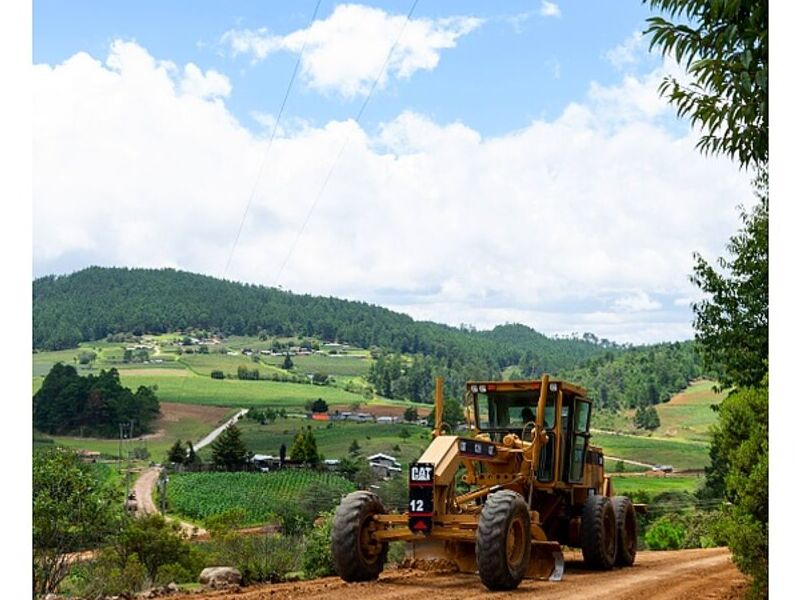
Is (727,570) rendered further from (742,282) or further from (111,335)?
(111,335)

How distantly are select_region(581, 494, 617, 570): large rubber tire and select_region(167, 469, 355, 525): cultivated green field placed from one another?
3905 cm

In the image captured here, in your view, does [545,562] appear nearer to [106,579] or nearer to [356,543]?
[356,543]

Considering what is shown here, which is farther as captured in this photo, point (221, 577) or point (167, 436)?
point (167, 436)

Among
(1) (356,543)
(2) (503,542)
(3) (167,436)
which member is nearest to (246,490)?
(3) (167,436)

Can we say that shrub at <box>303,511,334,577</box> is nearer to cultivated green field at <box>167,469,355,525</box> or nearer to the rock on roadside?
the rock on roadside

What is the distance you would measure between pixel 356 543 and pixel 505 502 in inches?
64.0

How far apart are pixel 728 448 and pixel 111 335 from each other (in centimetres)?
9727

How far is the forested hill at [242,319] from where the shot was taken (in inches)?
3794

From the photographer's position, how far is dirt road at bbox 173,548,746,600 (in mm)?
9452

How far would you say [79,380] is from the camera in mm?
79000

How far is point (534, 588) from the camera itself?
10250 mm

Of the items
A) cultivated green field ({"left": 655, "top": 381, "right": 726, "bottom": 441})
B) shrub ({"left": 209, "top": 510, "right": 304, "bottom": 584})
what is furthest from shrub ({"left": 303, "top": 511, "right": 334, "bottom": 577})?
cultivated green field ({"left": 655, "top": 381, "right": 726, "bottom": 441})
